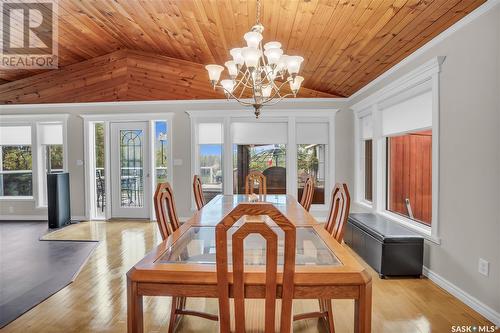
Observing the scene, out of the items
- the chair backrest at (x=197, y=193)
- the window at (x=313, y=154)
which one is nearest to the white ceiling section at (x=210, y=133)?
the window at (x=313, y=154)

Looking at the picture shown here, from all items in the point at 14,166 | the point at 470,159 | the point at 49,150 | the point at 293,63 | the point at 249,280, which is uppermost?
the point at 293,63

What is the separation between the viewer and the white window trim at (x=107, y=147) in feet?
18.9

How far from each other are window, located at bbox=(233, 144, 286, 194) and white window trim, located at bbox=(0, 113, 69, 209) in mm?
3412

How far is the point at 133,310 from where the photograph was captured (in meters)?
1.24

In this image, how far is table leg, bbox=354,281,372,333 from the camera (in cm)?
121

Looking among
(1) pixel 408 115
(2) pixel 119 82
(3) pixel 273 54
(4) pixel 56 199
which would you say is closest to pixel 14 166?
(4) pixel 56 199

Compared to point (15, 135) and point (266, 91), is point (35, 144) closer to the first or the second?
point (15, 135)

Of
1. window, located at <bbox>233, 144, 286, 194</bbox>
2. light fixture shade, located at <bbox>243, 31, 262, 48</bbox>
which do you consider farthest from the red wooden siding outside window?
light fixture shade, located at <bbox>243, 31, 262, 48</bbox>

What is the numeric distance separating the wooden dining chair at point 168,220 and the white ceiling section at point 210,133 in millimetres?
3561

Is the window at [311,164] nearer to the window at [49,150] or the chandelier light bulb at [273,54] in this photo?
the chandelier light bulb at [273,54]

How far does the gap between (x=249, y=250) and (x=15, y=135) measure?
6.53 m

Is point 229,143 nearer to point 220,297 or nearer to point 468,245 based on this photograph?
point 468,245

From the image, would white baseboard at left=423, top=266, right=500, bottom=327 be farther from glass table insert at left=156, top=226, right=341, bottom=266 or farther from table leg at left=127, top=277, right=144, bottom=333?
table leg at left=127, top=277, right=144, bottom=333

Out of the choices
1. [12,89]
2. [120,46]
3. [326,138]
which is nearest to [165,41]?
[120,46]
